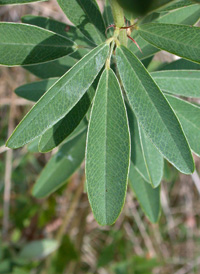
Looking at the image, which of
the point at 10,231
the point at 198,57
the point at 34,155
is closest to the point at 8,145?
the point at 198,57

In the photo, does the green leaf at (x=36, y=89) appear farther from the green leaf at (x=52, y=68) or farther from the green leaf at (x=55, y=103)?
the green leaf at (x=55, y=103)

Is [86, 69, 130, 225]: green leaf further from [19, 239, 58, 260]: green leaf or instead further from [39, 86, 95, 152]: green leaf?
[19, 239, 58, 260]: green leaf

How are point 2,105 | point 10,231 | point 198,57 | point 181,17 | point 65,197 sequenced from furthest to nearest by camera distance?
point 2,105 → point 65,197 → point 10,231 → point 181,17 → point 198,57

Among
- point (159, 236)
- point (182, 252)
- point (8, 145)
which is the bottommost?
point (182, 252)

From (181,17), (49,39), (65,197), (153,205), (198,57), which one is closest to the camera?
(198,57)

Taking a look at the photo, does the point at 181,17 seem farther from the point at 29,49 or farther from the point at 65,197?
the point at 65,197

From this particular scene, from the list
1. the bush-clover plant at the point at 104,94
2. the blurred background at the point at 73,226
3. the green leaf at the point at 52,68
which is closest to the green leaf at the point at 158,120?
the bush-clover plant at the point at 104,94
